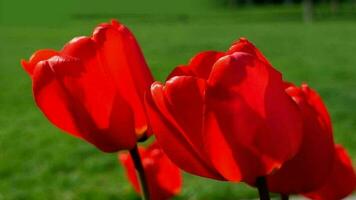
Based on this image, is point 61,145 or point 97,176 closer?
point 97,176

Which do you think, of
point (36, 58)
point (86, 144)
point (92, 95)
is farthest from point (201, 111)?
point (86, 144)

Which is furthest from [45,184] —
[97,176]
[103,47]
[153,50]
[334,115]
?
[153,50]

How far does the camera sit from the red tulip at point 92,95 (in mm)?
853

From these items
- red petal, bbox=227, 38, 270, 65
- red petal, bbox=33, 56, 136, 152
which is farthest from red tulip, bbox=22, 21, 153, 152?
red petal, bbox=227, 38, 270, 65

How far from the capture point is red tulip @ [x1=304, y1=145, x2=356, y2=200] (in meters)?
0.96

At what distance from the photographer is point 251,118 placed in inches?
29.7

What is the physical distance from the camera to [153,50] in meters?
19.5

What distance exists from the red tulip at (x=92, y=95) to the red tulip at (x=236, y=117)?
0.11m

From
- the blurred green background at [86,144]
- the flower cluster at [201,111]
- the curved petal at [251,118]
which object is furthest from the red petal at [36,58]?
the blurred green background at [86,144]

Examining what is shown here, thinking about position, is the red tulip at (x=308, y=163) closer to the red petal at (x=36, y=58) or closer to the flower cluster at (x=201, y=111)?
the flower cluster at (x=201, y=111)

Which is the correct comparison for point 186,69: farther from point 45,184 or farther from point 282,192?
point 45,184

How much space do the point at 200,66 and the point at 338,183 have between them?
0.72ft

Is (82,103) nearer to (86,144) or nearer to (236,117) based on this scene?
(236,117)

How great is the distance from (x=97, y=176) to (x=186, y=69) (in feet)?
17.4
